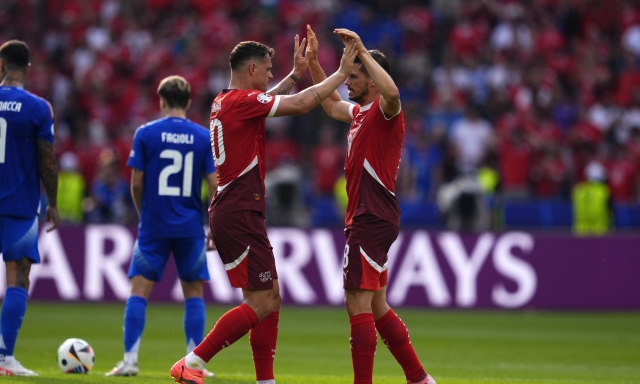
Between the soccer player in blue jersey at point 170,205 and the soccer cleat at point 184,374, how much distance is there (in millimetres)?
1811

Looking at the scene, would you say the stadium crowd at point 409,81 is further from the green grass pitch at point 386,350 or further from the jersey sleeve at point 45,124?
the jersey sleeve at point 45,124

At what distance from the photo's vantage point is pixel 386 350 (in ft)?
41.3

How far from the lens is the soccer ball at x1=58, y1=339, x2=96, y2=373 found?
9008mm

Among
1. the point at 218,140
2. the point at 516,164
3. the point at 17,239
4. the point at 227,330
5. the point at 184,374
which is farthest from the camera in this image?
the point at 516,164

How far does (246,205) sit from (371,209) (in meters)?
0.92

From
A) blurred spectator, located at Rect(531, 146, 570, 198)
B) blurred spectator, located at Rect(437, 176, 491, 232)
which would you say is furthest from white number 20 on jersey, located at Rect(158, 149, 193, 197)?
blurred spectator, located at Rect(531, 146, 570, 198)

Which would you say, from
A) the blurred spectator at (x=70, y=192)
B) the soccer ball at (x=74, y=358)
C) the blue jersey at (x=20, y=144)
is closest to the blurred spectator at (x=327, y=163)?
the blurred spectator at (x=70, y=192)

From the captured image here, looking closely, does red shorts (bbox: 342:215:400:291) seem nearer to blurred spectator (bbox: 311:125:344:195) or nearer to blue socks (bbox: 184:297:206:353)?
blue socks (bbox: 184:297:206:353)

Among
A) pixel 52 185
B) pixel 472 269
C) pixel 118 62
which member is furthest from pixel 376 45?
pixel 52 185

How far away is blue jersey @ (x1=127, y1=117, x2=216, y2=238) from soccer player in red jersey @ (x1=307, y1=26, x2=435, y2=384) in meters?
1.73

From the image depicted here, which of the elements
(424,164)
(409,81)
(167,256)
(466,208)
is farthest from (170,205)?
(409,81)

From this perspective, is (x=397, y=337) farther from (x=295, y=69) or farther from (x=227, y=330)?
(x=295, y=69)

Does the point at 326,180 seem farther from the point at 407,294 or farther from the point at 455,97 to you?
the point at 407,294

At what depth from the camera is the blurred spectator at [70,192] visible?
19.8 meters
